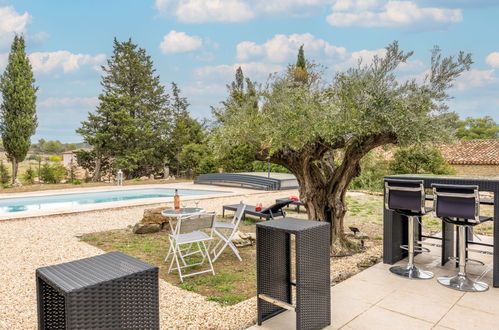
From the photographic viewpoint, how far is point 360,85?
15.6ft

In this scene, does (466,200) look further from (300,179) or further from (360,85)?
(300,179)

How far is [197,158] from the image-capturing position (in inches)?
876

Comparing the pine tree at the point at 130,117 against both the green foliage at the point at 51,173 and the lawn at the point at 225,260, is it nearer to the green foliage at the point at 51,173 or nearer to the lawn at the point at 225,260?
the green foliage at the point at 51,173

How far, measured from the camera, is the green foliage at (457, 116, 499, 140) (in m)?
41.4

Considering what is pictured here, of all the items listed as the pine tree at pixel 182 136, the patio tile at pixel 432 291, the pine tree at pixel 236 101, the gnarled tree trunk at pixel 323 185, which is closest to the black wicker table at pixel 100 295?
the patio tile at pixel 432 291

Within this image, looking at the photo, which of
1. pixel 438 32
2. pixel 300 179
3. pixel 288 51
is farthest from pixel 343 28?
pixel 300 179

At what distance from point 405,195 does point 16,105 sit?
20.8 metres

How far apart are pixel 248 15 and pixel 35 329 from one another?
16618 millimetres

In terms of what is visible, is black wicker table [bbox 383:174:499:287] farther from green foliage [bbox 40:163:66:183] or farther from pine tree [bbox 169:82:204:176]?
green foliage [bbox 40:163:66:183]

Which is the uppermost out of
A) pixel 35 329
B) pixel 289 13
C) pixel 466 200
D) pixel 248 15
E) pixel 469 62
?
pixel 248 15

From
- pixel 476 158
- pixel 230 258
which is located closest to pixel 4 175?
pixel 230 258

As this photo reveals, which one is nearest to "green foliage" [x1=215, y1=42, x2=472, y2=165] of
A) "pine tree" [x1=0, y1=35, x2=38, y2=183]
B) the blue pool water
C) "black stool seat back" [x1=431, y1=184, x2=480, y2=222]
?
"black stool seat back" [x1=431, y1=184, x2=480, y2=222]

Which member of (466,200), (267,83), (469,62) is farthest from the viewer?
(267,83)

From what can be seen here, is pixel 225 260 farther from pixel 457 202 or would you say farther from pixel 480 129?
pixel 480 129
